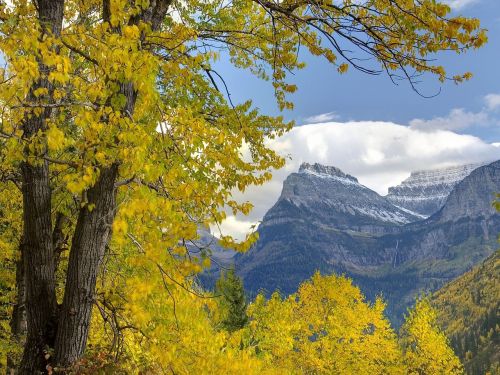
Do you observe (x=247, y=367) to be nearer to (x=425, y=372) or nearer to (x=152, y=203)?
(x=152, y=203)

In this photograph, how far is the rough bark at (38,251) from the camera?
562cm

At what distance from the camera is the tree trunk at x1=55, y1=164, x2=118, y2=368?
547 cm

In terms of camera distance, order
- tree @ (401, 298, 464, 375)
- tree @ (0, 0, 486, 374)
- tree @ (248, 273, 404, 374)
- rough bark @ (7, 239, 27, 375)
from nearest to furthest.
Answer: tree @ (0, 0, 486, 374), rough bark @ (7, 239, 27, 375), tree @ (248, 273, 404, 374), tree @ (401, 298, 464, 375)

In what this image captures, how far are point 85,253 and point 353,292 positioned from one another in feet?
79.7

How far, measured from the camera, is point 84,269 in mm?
5527

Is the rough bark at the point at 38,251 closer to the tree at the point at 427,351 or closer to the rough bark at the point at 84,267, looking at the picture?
the rough bark at the point at 84,267

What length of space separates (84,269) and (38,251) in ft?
2.36

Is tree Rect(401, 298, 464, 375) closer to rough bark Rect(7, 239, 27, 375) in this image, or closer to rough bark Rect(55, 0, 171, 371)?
rough bark Rect(7, 239, 27, 375)

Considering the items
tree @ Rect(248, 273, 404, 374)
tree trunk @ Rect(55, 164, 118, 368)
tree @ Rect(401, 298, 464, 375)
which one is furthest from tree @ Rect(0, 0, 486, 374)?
tree @ Rect(401, 298, 464, 375)

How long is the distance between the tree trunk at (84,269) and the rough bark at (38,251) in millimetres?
294

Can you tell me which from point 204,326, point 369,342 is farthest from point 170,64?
point 369,342

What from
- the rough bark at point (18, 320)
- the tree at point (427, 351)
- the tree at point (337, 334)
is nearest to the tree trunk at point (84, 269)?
the rough bark at point (18, 320)

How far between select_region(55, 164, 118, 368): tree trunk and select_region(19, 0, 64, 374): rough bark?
29 centimetres

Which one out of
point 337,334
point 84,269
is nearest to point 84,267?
point 84,269
